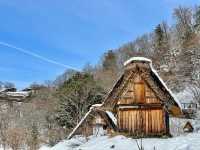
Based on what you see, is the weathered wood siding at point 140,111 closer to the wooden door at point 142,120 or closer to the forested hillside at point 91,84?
the wooden door at point 142,120

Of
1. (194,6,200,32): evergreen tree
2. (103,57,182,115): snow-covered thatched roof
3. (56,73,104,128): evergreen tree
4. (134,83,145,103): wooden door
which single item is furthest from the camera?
(194,6,200,32): evergreen tree

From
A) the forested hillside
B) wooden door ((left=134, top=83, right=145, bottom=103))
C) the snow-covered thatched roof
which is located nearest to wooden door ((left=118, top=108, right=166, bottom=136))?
wooden door ((left=134, top=83, right=145, bottom=103))

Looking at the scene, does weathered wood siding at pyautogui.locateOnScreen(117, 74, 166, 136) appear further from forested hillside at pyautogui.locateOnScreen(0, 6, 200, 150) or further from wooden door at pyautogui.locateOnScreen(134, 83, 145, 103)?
forested hillside at pyautogui.locateOnScreen(0, 6, 200, 150)

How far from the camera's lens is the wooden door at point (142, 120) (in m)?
23.1

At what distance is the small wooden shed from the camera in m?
23.0

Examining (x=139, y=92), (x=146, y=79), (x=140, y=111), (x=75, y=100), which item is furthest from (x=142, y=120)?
(x=75, y=100)

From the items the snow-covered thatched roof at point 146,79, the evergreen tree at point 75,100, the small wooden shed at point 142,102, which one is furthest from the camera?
the evergreen tree at point 75,100

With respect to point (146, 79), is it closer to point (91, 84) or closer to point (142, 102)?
point (142, 102)

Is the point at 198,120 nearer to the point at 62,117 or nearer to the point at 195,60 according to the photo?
the point at 62,117

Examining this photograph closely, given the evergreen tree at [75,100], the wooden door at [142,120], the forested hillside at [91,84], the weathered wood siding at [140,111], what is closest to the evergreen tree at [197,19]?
the forested hillside at [91,84]

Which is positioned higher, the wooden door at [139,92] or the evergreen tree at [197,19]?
the evergreen tree at [197,19]

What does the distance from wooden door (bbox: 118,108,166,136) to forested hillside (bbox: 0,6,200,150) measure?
15695 mm

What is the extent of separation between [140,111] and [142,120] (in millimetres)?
546

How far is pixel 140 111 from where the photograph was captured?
918 inches
